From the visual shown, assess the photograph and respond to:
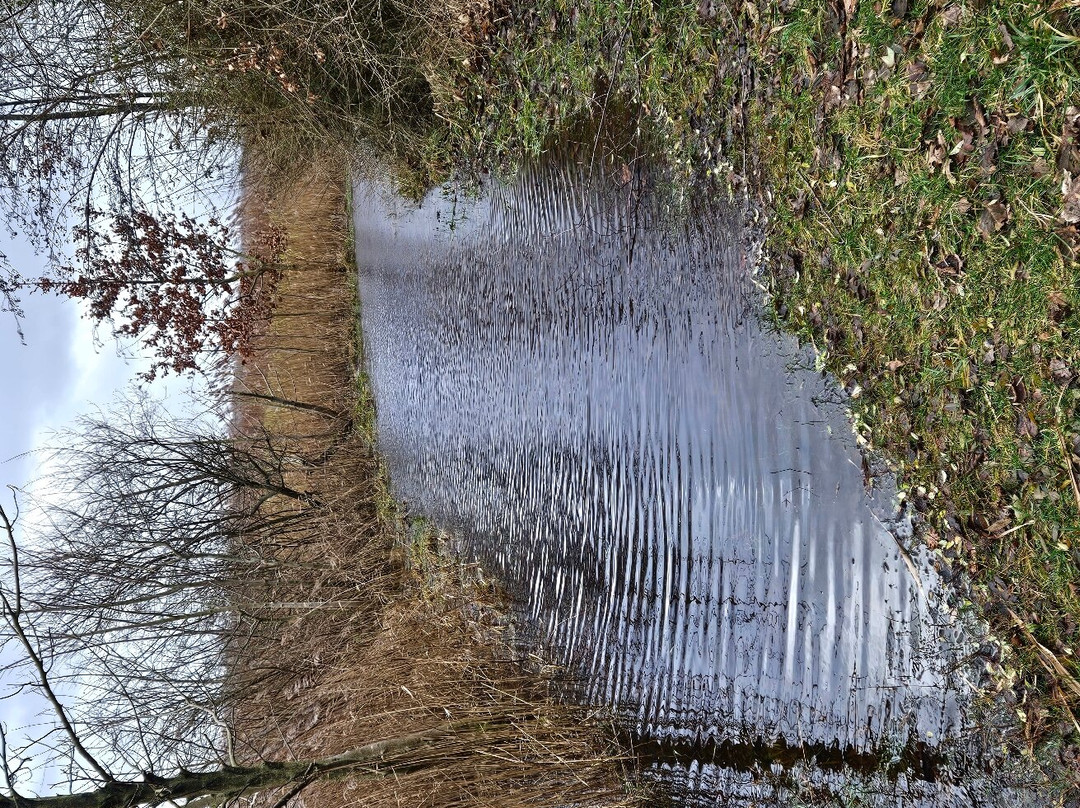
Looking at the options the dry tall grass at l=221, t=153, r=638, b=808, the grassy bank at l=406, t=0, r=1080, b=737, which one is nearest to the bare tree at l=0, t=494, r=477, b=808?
the dry tall grass at l=221, t=153, r=638, b=808

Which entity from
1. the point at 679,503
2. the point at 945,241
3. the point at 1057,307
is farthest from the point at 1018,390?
the point at 679,503

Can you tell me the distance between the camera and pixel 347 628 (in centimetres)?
829

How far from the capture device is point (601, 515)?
17.4 feet

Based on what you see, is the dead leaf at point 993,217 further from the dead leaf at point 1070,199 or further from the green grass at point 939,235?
the dead leaf at point 1070,199

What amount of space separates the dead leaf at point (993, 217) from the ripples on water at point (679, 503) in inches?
39.8

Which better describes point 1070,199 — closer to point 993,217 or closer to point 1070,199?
point 1070,199

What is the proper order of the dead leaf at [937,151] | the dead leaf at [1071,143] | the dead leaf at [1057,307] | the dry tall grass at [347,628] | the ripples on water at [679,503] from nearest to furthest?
the dead leaf at [1071,143]
the dead leaf at [1057,307]
the dead leaf at [937,151]
the ripples on water at [679,503]
the dry tall grass at [347,628]

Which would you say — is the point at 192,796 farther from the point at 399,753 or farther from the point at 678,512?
the point at 678,512

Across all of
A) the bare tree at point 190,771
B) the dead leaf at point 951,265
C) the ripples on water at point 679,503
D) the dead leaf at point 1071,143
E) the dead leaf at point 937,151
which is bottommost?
the bare tree at point 190,771

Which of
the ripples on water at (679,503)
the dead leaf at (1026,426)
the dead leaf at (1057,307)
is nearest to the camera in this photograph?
the dead leaf at (1057,307)

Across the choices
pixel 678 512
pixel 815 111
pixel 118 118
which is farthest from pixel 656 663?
pixel 118 118

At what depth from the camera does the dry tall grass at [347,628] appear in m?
5.42

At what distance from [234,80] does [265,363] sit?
15.3 ft

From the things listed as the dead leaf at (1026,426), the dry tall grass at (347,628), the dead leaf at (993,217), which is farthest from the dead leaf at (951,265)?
the dry tall grass at (347,628)
